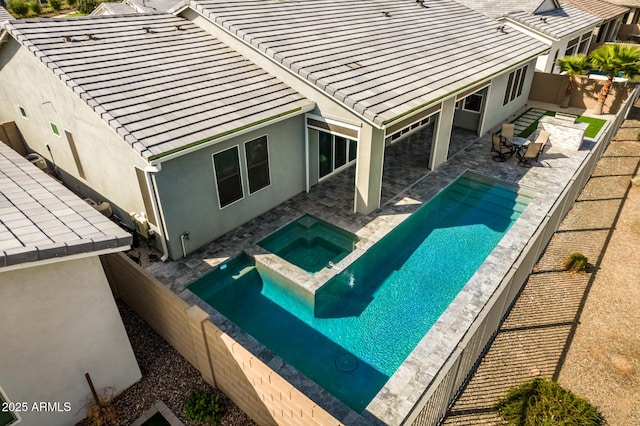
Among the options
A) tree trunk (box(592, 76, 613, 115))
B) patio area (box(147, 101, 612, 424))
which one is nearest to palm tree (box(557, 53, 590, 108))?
tree trunk (box(592, 76, 613, 115))

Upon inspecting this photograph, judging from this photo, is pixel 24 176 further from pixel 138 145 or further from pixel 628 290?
pixel 628 290

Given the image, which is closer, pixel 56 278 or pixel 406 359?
pixel 56 278

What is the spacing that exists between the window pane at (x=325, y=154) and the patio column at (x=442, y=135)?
14.5 feet

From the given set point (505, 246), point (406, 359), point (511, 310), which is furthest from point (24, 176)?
point (505, 246)

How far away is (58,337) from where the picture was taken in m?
6.96

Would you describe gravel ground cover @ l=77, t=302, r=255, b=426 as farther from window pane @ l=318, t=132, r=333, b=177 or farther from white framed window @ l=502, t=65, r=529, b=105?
white framed window @ l=502, t=65, r=529, b=105

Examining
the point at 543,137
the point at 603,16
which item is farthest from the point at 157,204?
the point at 603,16

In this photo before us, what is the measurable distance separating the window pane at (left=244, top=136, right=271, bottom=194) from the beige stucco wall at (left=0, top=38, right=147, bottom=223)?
3329 millimetres

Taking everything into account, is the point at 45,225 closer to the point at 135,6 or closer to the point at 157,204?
the point at 157,204

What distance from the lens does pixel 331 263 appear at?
1190 cm

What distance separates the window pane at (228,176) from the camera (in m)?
12.0

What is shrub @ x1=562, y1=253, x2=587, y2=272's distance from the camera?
11.3m

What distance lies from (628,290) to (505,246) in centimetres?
323

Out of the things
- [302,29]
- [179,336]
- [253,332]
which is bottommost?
[253,332]
